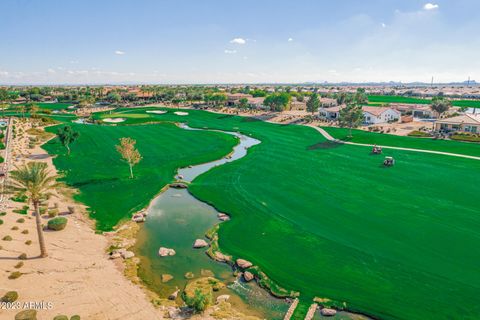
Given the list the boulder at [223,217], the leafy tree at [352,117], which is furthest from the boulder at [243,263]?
the leafy tree at [352,117]

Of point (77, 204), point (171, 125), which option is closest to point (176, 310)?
point (77, 204)

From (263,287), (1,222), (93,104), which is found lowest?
(263,287)

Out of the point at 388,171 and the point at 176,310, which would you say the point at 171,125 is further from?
the point at 176,310

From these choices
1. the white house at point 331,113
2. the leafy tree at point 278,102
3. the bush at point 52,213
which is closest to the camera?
the bush at point 52,213

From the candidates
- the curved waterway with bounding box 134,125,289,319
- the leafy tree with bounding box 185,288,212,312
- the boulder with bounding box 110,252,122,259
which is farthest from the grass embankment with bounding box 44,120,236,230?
the leafy tree with bounding box 185,288,212,312

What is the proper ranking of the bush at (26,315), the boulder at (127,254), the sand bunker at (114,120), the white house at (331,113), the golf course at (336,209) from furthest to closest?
the sand bunker at (114,120)
the white house at (331,113)
the boulder at (127,254)
the golf course at (336,209)
the bush at (26,315)

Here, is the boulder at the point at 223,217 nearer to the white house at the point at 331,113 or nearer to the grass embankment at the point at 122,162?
the grass embankment at the point at 122,162
